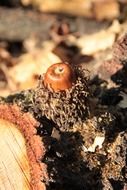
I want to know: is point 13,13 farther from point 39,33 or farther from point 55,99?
point 55,99

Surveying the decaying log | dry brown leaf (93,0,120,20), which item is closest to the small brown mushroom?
the decaying log

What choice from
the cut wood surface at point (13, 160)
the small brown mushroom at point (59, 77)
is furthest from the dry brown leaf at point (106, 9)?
the cut wood surface at point (13, 160)

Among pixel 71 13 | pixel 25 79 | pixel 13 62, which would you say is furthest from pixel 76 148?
pixel 71 13

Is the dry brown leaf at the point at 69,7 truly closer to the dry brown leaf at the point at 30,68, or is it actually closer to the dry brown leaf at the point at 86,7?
the dry brown leaf at the point at 86,7

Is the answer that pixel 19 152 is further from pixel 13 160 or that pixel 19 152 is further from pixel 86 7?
pixel 86 7

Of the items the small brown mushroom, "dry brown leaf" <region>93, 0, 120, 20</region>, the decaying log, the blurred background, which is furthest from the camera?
"dry brown leaf" <region>93, 0, 120, 20</region>

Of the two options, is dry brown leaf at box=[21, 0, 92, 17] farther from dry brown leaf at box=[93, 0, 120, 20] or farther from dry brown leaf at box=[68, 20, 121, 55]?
dry brown leaf at box=[68, 20, 121, 55]

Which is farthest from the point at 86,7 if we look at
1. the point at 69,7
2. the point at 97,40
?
the point at 97,40
